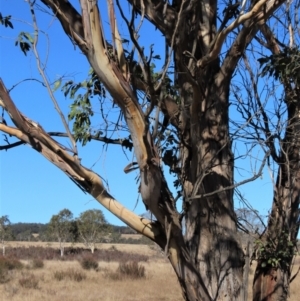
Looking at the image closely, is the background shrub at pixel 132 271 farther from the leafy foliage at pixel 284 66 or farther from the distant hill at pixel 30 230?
the distant hill at pixel 30 230

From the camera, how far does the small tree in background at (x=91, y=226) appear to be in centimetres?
5172

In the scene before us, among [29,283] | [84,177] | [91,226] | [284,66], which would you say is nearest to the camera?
[84,177]

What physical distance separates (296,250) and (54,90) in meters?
3.03

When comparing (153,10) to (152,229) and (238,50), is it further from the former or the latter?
(152,229)

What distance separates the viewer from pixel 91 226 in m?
51.6

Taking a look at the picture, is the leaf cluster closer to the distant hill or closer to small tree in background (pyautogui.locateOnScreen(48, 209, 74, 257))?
small tree in background (pyautogui.locateOnScreen(48, 209, 74, 257))

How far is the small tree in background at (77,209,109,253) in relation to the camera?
5172 cm

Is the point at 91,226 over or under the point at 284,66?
over

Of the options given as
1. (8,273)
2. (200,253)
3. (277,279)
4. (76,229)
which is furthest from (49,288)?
(76,229)

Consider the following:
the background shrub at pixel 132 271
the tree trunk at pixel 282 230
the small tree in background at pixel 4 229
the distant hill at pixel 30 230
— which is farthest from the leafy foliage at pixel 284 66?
the distant hill at pixel 30 230

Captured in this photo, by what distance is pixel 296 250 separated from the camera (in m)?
5.63

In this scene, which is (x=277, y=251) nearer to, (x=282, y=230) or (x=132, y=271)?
(x=282, y=230)

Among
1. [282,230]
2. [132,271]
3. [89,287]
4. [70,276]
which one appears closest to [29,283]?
[89,287]

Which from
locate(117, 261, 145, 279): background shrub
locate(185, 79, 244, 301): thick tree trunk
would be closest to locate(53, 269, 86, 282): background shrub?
locate(117, 261, 145, 279): background shrub
